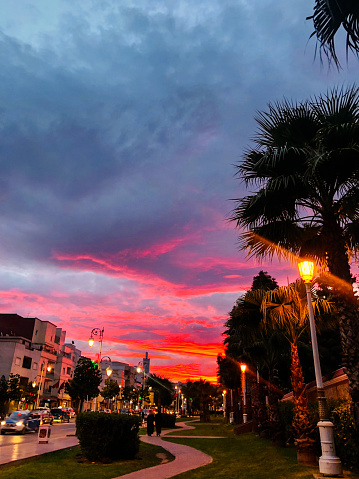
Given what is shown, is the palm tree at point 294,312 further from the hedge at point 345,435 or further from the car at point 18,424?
the car at point 18,424

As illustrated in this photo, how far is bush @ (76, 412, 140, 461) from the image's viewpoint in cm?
1305

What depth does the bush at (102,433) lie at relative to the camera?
13.0 m

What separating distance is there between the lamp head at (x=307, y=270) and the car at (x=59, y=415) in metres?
46.5

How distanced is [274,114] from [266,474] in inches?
376

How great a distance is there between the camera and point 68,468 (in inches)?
458

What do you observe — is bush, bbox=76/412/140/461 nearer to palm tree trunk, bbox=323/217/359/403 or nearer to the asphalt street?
the asphalt street

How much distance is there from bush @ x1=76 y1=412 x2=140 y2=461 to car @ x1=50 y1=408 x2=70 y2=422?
39255 mm

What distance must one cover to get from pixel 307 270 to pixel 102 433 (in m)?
8.66

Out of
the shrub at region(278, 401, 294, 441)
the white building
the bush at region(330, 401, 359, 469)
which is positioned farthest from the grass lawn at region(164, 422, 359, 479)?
the white building

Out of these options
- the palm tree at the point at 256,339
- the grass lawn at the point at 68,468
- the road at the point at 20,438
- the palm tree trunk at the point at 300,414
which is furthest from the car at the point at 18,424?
the palm tree trunk at the point at 300,414

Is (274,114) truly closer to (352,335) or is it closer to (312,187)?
(312,187)

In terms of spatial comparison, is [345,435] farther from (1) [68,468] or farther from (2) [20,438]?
(2) [20,438]

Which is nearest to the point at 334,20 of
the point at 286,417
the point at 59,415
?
the point at 286,417

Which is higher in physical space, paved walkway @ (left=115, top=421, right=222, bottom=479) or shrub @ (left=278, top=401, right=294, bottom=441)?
shrub @ (left=278, top=401, right=294, bottom=441)
